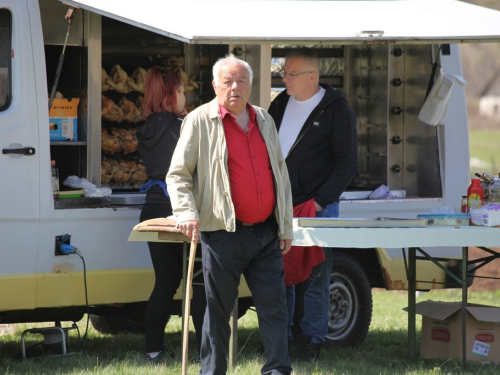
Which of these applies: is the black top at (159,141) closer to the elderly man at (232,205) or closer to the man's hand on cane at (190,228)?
the elderly man at (232,205)

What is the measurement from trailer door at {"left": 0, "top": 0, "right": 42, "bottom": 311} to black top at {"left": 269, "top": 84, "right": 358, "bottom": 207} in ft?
5.07

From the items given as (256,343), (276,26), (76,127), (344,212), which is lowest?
(256,343)

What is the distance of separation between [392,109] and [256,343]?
2.11 meters

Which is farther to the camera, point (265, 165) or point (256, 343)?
point (256, 343)

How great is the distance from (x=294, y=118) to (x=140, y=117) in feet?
4.93

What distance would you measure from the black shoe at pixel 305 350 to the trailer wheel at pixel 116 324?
1926mm

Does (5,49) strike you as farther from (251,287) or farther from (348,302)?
(348,302)

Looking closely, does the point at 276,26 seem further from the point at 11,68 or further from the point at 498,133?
the point at 498,133

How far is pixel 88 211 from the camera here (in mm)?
6000

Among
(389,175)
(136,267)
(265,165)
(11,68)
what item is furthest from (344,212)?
(11,68)

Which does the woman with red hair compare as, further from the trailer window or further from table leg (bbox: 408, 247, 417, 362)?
table leg (bbox: 408, 247, 417, 362)

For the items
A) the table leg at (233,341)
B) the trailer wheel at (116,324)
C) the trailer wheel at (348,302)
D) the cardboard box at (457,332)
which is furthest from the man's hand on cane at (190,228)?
the trailer wheel at (116,324)

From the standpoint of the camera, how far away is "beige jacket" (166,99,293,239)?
4.88 m

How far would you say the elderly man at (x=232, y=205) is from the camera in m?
4.93
